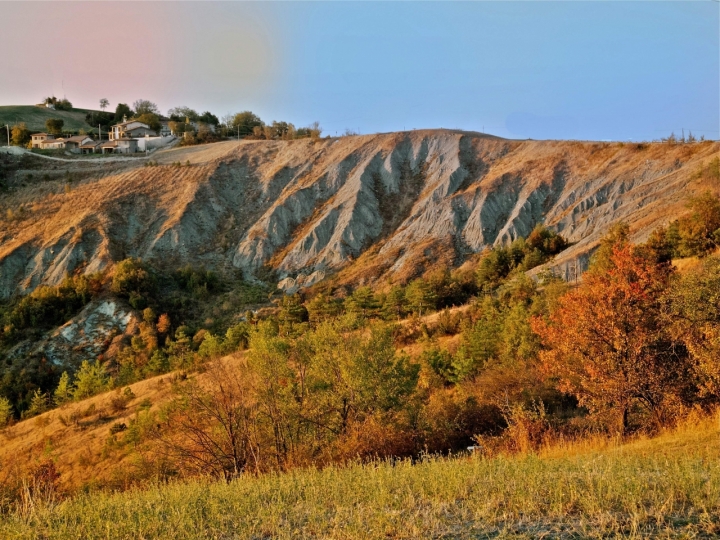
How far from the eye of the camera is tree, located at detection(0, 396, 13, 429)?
33.9 meters

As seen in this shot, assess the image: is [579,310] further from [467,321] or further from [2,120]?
[2,120]

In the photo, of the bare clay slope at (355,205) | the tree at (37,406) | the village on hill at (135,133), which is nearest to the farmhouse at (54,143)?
the village on hill at (135,133)

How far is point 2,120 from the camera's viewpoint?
10988cm

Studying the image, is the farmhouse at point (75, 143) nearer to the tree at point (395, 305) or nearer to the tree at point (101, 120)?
the tree at point (101, 120)

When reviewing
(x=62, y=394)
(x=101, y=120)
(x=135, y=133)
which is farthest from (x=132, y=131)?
(x=62, y=394)

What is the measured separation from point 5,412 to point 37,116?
105m

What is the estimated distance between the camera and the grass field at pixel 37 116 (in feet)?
365

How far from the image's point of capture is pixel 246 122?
91.8m

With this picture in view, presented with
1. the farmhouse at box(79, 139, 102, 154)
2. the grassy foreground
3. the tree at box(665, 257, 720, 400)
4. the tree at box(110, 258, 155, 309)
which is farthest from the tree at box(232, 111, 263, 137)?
the grassy foreground

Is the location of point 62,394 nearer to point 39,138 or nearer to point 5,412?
point 5,412

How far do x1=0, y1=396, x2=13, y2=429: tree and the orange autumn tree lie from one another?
32936 mm

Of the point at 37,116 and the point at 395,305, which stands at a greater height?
the point at 37,116

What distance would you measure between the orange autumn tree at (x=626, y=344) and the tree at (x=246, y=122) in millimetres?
79602

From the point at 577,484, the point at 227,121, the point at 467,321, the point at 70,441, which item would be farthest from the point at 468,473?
the point at 227,121
